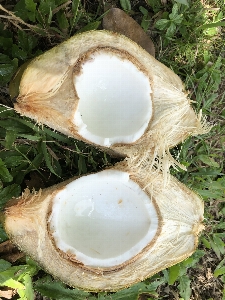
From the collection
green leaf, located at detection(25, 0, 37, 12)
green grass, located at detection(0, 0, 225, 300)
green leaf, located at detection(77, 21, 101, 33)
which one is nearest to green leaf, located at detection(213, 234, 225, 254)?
green grass, located at detection(0, 0, 225, 300)

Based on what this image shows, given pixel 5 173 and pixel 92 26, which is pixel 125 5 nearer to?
pixel 92 26

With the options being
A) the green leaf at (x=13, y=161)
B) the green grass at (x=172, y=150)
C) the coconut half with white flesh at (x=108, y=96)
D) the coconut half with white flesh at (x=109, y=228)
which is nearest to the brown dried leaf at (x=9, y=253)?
the green grass at (x=172, y=150)

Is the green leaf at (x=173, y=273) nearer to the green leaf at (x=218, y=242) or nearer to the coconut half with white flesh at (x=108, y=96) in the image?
the green leaf at (x=218, y=242)

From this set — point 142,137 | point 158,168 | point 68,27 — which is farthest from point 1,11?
point 158,168

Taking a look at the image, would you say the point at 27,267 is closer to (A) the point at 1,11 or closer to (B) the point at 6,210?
(B) the point at 6,210

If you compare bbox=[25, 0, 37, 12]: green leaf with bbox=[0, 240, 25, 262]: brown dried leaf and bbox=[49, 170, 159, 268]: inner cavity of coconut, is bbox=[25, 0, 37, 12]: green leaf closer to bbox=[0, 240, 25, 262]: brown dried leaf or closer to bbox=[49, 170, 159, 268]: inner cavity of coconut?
bbox=[49, 170, 159, 268]: inner cavity of coconut

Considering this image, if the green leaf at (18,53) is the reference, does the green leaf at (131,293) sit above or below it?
below
